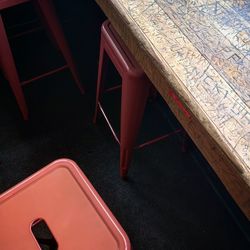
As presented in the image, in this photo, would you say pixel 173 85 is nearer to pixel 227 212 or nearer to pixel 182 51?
pixel 182 51

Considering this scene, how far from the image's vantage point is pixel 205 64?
2.73 ft

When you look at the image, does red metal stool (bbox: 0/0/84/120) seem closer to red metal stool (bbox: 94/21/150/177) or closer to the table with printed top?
red metal stool (bbox: 94/21/150/177)

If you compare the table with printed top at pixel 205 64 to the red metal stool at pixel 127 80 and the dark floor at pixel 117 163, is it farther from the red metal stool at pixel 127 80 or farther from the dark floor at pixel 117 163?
the dark floor at pixel 117 163

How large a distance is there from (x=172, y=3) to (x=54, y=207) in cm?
65

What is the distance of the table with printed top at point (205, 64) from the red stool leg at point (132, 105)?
0.16 metres

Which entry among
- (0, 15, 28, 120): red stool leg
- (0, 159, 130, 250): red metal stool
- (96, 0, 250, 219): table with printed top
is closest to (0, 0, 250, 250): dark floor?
(0, 15, 28, 120): red stool leg

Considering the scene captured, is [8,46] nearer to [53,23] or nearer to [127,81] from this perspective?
[53,23]

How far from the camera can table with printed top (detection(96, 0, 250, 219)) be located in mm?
735

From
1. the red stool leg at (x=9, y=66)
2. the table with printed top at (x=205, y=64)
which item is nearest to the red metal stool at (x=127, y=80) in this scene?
the table with printed top at (x=205, y=64)

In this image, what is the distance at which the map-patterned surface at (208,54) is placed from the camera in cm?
75

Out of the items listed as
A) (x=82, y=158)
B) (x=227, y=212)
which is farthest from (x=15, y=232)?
(x=227, y=212)

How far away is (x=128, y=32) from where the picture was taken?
93cm

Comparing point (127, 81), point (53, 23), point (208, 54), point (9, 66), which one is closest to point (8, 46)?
point (9, 66)

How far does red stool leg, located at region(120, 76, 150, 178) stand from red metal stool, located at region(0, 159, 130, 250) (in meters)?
0.29
